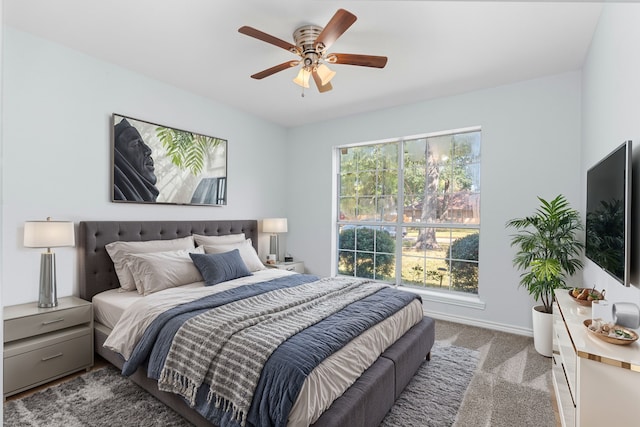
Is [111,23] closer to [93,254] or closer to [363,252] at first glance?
[93,254]

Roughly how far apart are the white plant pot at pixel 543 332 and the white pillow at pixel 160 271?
3.10 metres

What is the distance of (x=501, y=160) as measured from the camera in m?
3.64

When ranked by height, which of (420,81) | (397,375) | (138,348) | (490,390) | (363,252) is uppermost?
(420,81)

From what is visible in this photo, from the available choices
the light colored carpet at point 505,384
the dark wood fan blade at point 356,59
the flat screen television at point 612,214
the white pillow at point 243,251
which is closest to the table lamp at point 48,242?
the white pillow at point 243,251

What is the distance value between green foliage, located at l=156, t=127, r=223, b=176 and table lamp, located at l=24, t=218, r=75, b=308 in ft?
4.27

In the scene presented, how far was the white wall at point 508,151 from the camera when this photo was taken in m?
3.31

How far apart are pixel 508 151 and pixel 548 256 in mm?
1148

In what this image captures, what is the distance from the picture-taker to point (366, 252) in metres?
4.74

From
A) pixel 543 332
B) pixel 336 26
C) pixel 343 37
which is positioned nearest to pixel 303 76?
pixel 343 37

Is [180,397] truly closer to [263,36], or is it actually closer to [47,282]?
[47,282]

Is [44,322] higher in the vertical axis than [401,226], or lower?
lower

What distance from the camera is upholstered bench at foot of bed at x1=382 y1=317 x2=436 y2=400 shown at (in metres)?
2.28

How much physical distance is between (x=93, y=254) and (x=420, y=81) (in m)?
3.50

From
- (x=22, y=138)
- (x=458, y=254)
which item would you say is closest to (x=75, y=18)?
(x=22, y=138)
